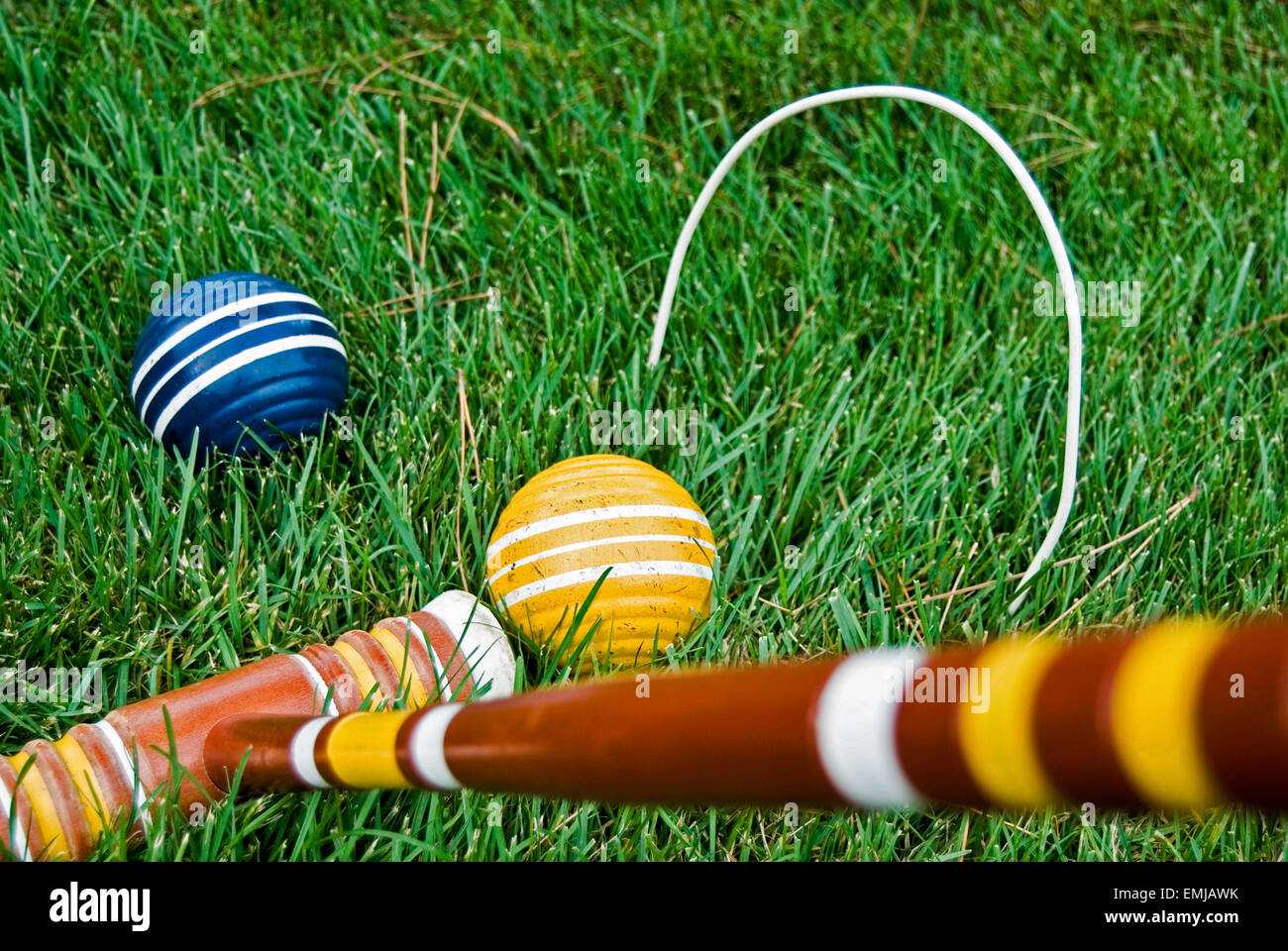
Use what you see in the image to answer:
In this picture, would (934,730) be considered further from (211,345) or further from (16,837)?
(211,345)

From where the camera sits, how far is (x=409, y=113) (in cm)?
232

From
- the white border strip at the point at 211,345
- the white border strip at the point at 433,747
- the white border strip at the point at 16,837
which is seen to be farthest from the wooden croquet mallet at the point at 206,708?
the white border strip at the point at 211,345

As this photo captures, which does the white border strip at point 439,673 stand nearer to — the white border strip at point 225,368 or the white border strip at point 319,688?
the white border strip at point 319,688

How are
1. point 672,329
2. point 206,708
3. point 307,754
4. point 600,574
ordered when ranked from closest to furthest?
point 307,754
point 206,708
point 600,574
point 672,329

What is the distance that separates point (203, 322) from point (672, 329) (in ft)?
2.51

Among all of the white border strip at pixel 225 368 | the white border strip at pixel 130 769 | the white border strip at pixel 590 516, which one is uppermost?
the white border strip at pixel 225 368

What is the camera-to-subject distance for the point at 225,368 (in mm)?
1570

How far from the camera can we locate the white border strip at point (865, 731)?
0.61 metres

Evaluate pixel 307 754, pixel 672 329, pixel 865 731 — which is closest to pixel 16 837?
pixel 307 754

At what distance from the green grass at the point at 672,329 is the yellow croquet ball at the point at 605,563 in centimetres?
7

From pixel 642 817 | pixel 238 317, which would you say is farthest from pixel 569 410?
pixel 642 817

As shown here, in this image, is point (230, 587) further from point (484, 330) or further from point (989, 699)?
point (989, 699)

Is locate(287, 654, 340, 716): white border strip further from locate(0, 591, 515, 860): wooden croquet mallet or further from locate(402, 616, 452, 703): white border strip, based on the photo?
locate(402, 616, 452, 703): white border strip

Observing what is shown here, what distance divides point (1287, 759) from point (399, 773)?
0.72 meters
